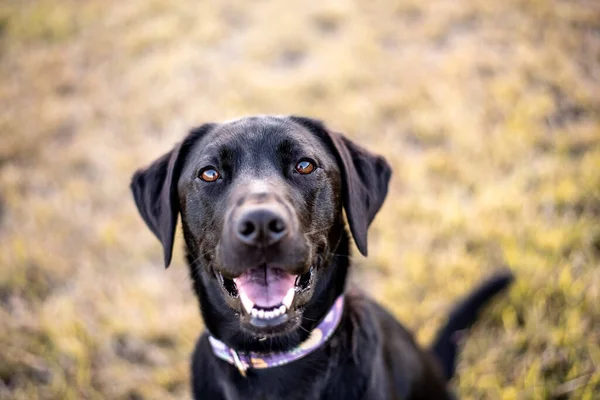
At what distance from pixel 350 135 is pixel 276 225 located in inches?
130

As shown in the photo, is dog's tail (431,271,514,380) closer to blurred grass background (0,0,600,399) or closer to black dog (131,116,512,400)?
blurred grass background (0,0,600,399)

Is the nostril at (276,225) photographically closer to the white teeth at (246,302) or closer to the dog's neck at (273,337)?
the white teeth at (246,302)

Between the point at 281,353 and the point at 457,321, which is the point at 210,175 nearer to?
the point at 281,353

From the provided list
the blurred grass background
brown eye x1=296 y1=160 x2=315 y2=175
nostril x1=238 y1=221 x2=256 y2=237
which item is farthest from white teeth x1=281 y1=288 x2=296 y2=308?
the blurred grass background

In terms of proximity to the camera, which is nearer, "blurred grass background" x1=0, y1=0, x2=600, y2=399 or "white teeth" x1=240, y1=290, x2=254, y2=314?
"white teeth" x1=240, y1=290, x2=254, y2=314

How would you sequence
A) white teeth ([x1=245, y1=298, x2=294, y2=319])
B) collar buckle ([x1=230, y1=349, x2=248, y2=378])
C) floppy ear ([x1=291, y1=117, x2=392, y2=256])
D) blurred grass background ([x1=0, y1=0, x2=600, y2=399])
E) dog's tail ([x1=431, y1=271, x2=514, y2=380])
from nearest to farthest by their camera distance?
white teeth ([x1=245, y1=298, x2=294, y2=319]), collar buckle ([x1=230, y1=349, x2=248, y2=378]), floppy ear ([x1=291, y1=117, x2=392, y2=256]), dog's tail ([x1=431, y1=271, x2=514, y2=380]), blurred grass background ([x1=0, y1=0, x2=600, y2=399])

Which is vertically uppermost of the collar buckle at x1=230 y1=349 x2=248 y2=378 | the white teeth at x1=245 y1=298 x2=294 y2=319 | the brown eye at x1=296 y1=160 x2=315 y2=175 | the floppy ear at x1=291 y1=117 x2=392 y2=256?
the brown eye at x1=296 y1=160 x2=315 y2=175

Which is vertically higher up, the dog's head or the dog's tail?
the dog's head

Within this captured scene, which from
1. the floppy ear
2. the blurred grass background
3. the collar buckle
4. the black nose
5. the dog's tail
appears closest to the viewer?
the black nose

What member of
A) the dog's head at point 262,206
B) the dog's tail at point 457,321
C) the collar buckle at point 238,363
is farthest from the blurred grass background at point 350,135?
→ the dog's head at point 262,206

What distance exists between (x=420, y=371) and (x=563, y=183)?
7.61 ft

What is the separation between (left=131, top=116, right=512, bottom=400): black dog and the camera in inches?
74.6

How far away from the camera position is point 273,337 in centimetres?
215

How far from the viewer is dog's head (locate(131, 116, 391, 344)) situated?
5.89ft
